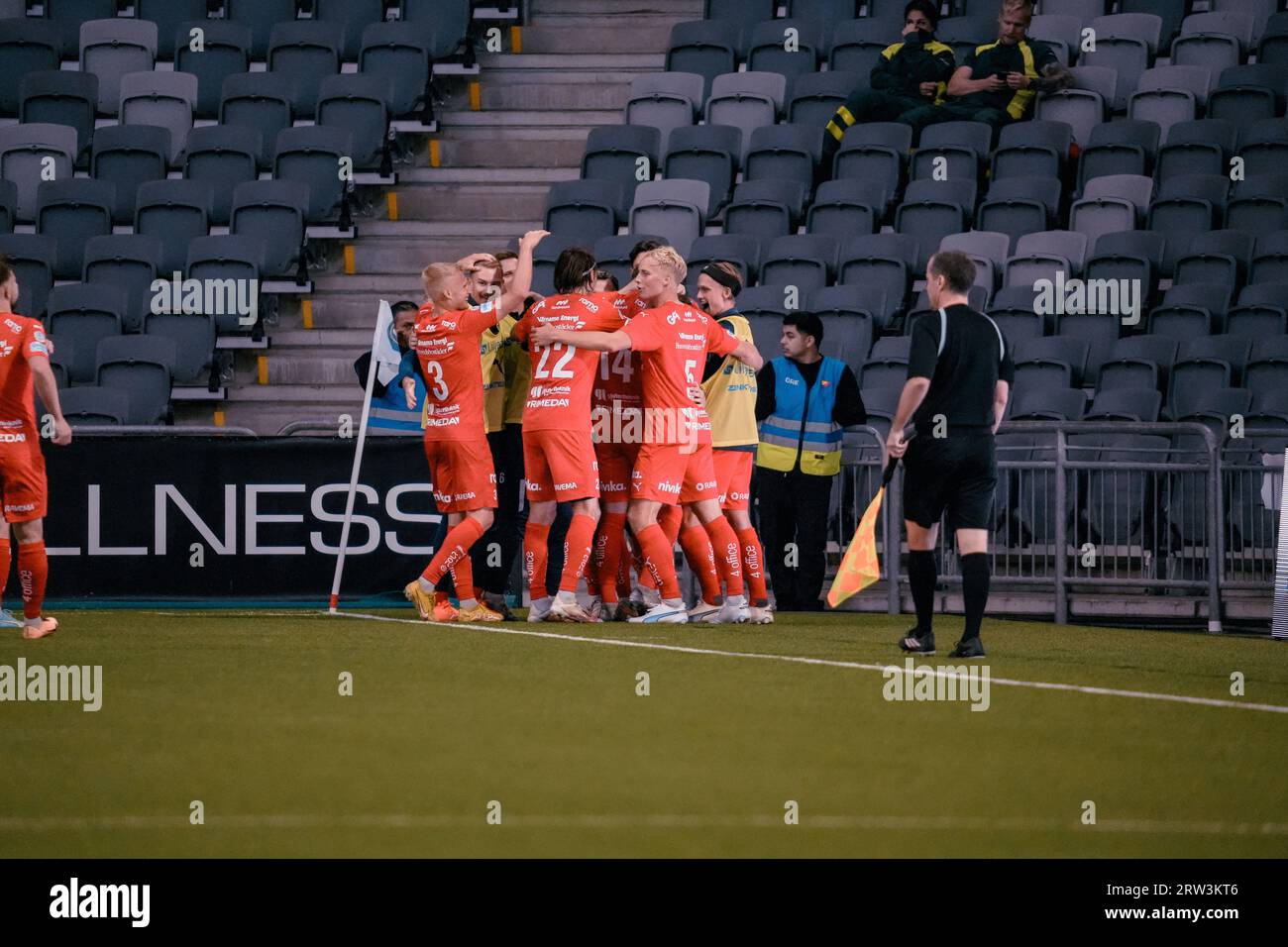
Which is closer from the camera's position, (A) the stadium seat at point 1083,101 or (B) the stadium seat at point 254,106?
(A) the stadium seat at point 1083,101

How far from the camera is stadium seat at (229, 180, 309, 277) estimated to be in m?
17.1

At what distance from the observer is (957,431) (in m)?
8.71

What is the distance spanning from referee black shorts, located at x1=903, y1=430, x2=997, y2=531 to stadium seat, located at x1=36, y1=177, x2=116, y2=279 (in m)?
10.9

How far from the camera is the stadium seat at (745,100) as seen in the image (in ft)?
59.5

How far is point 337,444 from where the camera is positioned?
42.8ft

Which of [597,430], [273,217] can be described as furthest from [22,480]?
[273,217]

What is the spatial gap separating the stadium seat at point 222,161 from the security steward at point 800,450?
7252 mm

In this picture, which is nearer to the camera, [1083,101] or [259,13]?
[1083,101]

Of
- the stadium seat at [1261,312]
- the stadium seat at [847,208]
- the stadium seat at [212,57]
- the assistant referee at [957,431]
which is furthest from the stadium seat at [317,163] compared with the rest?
the assistant referee at [957,431]

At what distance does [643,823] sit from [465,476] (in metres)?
6.33

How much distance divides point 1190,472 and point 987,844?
8.42 meters

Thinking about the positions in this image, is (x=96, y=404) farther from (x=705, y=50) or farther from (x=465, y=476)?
(x=705, y=50)

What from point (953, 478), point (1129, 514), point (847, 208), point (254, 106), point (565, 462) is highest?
point (254, 106)

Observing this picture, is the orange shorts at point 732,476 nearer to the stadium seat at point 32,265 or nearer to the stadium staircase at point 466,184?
the stadium staircase at point 466,184
